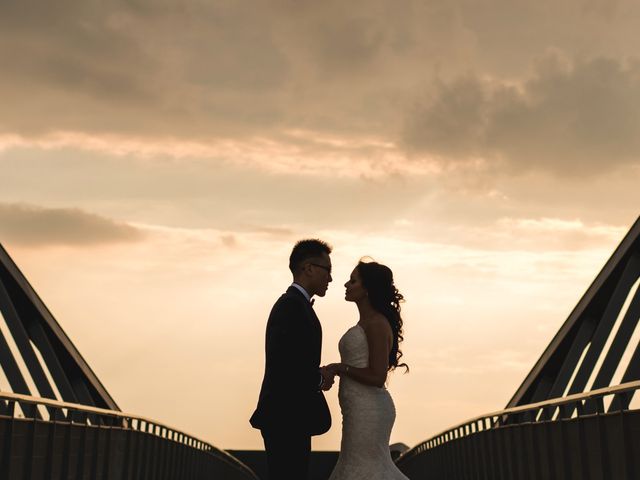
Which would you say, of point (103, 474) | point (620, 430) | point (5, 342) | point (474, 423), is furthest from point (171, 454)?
point (620, 430)

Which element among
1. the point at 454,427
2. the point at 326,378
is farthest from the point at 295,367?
the point at 454,427

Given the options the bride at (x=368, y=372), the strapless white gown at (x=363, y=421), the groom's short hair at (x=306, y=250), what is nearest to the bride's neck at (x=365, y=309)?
the bride at (x=368, y=372)

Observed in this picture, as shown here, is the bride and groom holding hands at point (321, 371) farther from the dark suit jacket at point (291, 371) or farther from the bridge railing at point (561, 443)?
the bridge railing at point (561, 443)

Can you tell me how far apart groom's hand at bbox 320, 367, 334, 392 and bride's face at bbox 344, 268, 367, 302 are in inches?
22.0

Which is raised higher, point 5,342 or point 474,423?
point 5,342

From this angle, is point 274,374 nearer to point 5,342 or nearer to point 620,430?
point 620,430

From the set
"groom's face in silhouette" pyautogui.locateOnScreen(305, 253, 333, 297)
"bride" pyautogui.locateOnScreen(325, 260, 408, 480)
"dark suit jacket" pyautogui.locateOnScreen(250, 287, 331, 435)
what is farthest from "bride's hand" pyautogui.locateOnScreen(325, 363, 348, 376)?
"groom's face in silhouette" pyautogui.locateOnScreen(305, 253, 333, 297)

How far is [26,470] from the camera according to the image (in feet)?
33.7

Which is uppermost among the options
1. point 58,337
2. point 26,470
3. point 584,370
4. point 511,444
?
point 58,337

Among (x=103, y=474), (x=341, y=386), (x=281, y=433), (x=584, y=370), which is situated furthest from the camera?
(x=584, y=370)

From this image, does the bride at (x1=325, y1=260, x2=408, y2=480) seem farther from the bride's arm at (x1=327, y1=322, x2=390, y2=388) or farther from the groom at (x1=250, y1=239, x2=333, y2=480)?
the groom at (x1=250, y1=239, x2=333, y2=480)

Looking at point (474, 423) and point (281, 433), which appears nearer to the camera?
point (281, 433)

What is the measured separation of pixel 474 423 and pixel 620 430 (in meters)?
9.35

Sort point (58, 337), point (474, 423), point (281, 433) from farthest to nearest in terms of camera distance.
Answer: point (58, 337) < point (474, 423) < point (281, 433)
